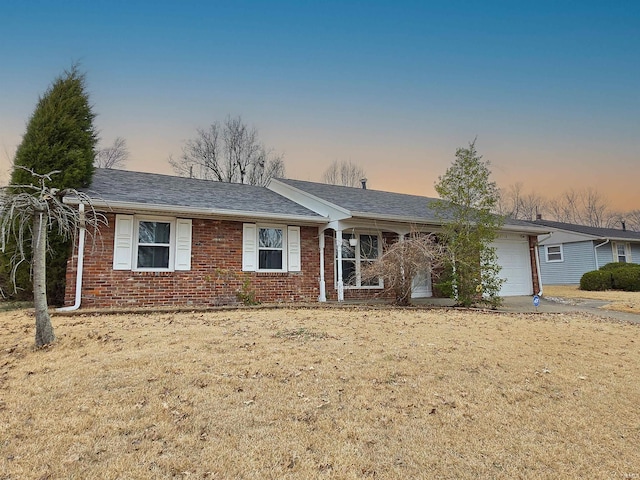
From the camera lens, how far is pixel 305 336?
618 cm

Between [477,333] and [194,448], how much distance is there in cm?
Result: 563

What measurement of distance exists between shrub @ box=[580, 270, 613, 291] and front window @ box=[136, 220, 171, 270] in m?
19.9

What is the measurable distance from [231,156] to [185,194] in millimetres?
18856

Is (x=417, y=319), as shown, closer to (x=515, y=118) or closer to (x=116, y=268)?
(x=116, y=268)

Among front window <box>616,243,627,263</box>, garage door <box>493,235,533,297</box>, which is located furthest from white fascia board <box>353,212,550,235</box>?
front window <box>616,243,627,263</box>

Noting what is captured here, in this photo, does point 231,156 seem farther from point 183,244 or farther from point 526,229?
point 526,229

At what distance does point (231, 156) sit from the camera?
96.2 feet

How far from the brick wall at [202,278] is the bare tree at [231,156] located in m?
18.6

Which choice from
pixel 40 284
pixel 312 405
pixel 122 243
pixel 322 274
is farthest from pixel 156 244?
pixel 312 405

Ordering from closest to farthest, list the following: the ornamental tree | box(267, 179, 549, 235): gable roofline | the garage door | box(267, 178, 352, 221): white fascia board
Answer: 1. the ornamental tree
2. box(267, 178, 352, 221): white fascia board
3. box(267, 179, 549, 235): gable roofline
4. the garage door

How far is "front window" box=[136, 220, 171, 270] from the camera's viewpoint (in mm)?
9938

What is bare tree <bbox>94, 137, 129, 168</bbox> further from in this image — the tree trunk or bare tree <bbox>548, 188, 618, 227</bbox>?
bare tree <bbox>548, 188, 618, 227</bbox>

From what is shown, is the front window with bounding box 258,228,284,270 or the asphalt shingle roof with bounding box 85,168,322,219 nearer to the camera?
the asphalt shingle roof with bounding box 85,168,322,219

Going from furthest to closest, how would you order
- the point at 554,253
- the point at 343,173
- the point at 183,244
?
the point at 343,173
the point at 554,253
the point at 183,244
